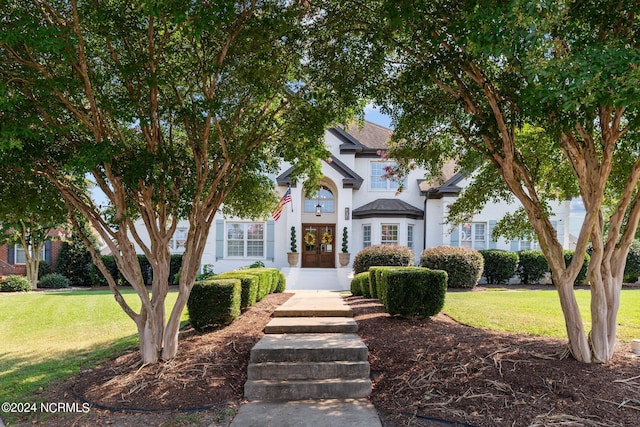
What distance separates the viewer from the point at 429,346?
6.48 meters

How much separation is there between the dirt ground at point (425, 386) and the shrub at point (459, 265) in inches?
391

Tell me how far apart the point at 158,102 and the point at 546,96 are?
206 inches

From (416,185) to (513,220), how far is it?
14.5 metres

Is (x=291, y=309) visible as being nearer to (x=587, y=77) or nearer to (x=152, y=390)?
(x=152, y=390)

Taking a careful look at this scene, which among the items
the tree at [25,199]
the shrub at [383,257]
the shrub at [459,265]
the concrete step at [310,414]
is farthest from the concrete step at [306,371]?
the shrub at [459,265]

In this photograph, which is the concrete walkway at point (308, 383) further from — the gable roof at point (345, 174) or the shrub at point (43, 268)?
the shrub at point (43, 268)

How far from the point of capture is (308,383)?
545cm

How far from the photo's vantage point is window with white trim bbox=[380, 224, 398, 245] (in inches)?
842

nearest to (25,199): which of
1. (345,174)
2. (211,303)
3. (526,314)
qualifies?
(211,303)

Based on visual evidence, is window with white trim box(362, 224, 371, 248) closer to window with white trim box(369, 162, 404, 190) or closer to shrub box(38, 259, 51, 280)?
window with white trim box(369, 162, 404, 190)

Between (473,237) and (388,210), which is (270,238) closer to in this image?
(388,210)

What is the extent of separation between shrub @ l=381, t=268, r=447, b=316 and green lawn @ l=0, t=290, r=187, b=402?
4801 millimetres

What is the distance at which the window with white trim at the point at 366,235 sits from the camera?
21672mm

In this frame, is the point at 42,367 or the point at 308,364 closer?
the point at 308,364
